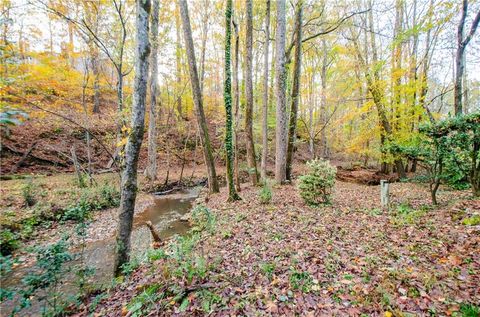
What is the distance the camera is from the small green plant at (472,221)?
12.9 feet

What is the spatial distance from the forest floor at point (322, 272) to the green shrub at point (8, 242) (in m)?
3.90

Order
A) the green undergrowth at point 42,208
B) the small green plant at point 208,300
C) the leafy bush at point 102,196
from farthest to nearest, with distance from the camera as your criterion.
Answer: the leafy bush at point 102,196
the green undergrowth at point 42,208
the small green plant at point 208,300

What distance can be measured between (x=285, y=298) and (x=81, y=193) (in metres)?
9.37

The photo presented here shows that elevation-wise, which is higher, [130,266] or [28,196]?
[28,196]

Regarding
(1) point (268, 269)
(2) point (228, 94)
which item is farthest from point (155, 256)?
(2) point (228, 94)

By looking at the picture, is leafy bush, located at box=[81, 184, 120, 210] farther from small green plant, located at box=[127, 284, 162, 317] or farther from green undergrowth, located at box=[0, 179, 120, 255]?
small green plant, located at box=[127, 284, 162, 317]

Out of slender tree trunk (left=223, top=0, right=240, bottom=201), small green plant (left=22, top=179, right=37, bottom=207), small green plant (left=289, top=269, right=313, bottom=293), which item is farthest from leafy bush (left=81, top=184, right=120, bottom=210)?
small green plant (left=289, top=269, right=313, bottom=293)

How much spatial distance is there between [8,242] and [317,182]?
334 inches

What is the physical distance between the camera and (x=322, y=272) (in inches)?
126

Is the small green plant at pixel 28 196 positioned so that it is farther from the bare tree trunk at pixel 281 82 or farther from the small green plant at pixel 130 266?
the bare tree trunk at pixel 281 82

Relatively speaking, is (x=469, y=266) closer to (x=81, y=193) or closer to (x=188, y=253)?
(x=188, y=253)

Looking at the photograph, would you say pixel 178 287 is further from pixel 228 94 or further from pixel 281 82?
pixel 281 82

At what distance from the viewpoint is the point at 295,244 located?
4062 millimetres

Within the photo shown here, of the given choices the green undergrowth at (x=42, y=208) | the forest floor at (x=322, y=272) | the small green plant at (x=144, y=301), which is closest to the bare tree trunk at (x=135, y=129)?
the green undergrowth at (x=42, y=208)
